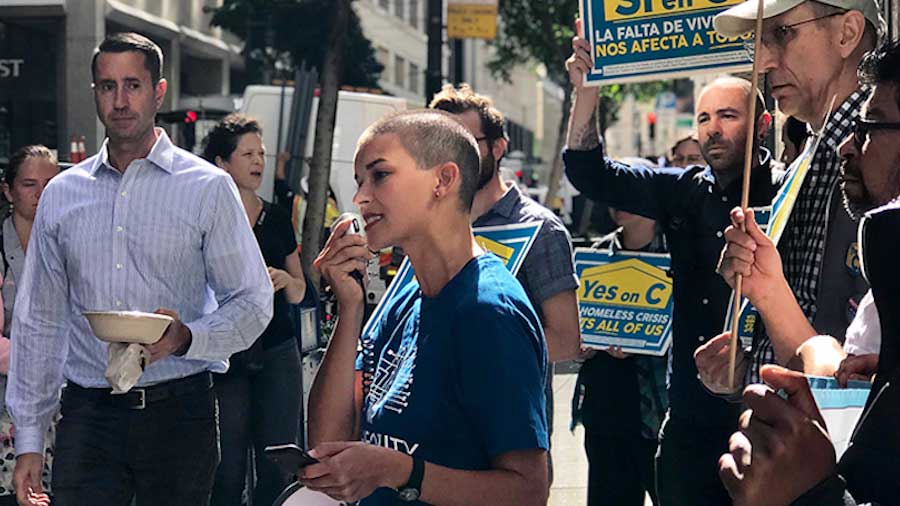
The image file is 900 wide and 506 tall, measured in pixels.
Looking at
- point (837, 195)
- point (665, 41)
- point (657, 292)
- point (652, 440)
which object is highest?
point (665, 41)

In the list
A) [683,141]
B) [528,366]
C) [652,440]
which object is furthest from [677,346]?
[683,141]

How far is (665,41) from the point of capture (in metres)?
4.79

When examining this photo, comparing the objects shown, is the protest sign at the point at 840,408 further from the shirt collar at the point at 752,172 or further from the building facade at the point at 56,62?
the building facade at the point at 56,62

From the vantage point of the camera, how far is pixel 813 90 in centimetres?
364

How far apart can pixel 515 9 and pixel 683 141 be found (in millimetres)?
28874

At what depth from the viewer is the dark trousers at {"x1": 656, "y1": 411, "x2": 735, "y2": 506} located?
4824 millimetres

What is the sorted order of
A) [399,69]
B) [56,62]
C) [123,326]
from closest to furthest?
[123,326] → [56,62] → [399,69]

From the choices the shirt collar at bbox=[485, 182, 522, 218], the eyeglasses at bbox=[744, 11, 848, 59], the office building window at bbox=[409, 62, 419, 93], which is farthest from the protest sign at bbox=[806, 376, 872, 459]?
the office building window at bbox=[409, 62, 419, 93]

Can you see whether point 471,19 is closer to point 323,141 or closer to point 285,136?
point 285,136

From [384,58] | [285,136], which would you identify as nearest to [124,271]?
[285,136]

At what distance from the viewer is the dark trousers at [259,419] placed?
22.2 ft

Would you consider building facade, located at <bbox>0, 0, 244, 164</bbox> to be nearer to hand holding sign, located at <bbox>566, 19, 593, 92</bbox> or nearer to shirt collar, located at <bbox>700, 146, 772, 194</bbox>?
shirt collar, located at <bbox>700, 146, 772, 194</bbox>

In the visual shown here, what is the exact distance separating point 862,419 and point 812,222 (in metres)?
1.37

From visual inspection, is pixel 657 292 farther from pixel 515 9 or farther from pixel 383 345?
pixel 515 9
